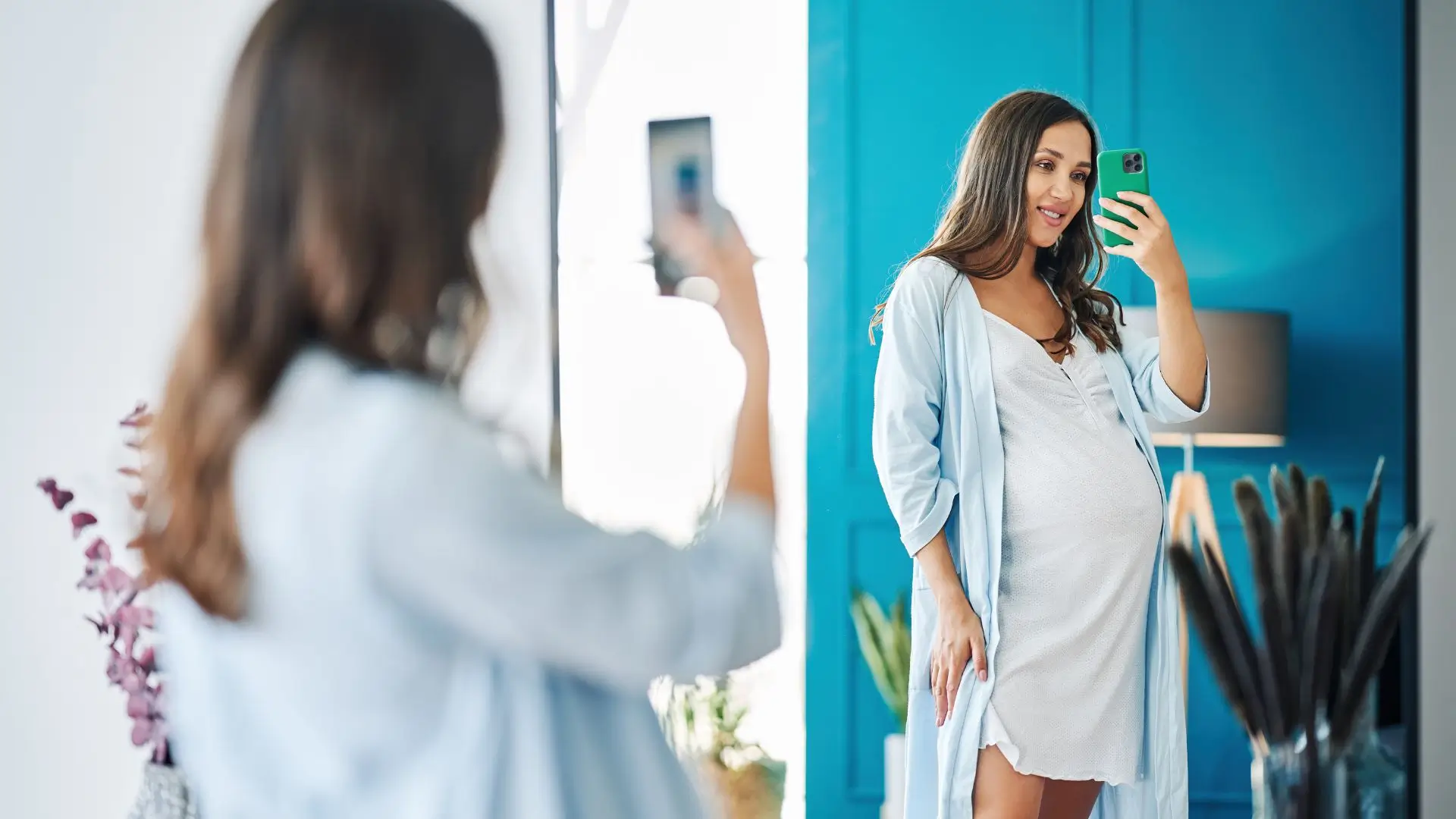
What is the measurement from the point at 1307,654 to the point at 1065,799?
0.82 meters

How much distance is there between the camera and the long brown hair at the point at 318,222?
0.60 m

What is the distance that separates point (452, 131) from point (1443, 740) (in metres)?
1.26

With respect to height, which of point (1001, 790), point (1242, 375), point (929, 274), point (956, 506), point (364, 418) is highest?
point (929, 274)

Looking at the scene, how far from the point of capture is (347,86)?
599mm

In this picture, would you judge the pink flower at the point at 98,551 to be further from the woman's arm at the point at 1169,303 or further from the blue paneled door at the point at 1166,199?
the blue paneled door at the point at 1166,199

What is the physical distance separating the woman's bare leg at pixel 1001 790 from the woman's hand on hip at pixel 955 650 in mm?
88

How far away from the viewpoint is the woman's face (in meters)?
1.74

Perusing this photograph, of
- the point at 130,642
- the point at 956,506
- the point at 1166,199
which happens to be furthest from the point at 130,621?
the point at 1166,199

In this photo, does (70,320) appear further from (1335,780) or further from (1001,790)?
(1335,780)

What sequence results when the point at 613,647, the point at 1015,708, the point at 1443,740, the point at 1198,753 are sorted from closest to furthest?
the point at 613,647
the point at 1443,740
the point at 1015,708
the point at 1198,753

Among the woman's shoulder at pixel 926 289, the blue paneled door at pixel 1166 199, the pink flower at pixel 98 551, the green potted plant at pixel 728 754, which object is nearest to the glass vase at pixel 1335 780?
the woman's shoulder at pixel 926 289

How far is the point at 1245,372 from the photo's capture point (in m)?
2.73

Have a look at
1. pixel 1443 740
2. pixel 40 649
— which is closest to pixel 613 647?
pixel 1443 740

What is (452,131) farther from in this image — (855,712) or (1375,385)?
(1375,385)
